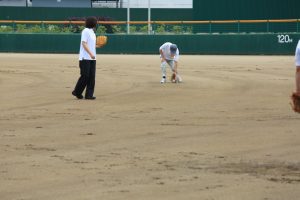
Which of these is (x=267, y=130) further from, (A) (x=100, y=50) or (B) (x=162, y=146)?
(A) (x=100, y=50)

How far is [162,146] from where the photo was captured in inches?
411

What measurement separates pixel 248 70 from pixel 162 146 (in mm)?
18539

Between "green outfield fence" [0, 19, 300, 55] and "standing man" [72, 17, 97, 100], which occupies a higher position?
"standing man" [72, 17, 97, 100]

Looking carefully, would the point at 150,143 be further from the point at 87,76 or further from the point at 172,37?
the point at 172,37

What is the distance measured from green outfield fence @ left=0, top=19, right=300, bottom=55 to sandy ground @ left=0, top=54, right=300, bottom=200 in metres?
21.5

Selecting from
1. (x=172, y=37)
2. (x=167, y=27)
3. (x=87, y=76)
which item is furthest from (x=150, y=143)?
(x=167, y=27)

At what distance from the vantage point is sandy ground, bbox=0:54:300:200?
7.66m

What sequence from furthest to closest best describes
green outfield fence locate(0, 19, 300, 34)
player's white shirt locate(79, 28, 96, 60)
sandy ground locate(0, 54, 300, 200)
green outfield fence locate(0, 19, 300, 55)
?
green outfield fence locate(0, 19, 300, 34) → green outfield fence locate(0, 19, 300, 55) → player's white shirt locate(79, 28, 96, 60) → sandy ground locate(0, 54, 300, 200)

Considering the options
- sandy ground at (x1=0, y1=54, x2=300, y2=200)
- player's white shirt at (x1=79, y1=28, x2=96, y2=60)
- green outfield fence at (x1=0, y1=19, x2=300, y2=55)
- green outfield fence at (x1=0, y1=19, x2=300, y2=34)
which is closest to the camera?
sandy ground at (x1=0, y1=54, x2=300, y2=200)

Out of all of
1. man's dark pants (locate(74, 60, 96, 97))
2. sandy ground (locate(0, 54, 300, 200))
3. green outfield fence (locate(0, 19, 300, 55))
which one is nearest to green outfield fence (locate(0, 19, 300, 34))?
green outfield fence (locate(0, 19, 300, 55))

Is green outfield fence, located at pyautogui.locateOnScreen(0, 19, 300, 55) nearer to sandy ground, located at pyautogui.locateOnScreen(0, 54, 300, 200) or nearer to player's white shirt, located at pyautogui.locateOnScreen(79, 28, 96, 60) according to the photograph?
sandy ground, located at pyautogui.locateOnScreen(0, 54, 300, 200)

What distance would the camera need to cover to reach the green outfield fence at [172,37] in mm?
42812

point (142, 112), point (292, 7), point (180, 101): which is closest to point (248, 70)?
point (180, 101)

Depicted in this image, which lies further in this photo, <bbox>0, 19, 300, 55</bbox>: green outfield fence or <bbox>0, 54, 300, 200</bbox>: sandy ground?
<bbox>0, 19, 300, 55</bbox>: green outfield fence
